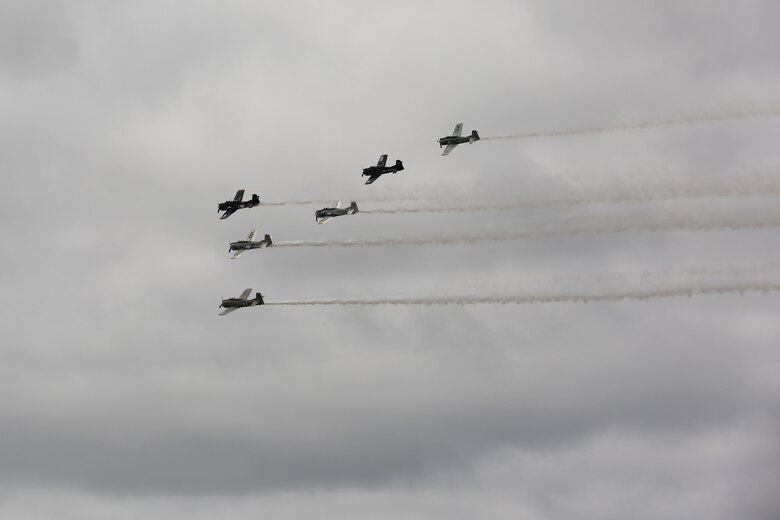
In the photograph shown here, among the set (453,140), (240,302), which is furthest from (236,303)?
(453,140)

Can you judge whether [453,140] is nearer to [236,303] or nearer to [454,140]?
[454,140]

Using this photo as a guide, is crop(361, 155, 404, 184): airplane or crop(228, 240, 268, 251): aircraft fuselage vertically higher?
crop(361, 155, 404, 184): airplane

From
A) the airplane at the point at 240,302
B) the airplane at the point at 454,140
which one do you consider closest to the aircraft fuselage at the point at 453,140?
the airplane at the point at 454,140

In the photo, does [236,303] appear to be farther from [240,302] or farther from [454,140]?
[454,140]

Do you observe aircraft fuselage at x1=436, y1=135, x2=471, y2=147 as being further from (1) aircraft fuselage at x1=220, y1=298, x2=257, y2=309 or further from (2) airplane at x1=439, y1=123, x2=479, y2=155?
(1) aircraft fuselage at x1=220, y1=298, x2=257, y2=309

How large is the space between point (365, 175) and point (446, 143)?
8.14 metres

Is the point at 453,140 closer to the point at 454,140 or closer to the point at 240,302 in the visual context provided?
the point at 454,140

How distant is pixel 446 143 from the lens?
142 meters

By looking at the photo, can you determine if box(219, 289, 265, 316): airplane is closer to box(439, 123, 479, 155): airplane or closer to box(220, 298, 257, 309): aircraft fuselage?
box(220, 298, 257, 309): aircraft fuselage

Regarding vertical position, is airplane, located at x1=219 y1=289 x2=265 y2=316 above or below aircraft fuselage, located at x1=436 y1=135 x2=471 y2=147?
below

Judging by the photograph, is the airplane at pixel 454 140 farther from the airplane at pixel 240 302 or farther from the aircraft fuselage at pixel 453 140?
the airplane at pixel 240 302

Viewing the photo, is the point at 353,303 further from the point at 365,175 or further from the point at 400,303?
the point at 365,175

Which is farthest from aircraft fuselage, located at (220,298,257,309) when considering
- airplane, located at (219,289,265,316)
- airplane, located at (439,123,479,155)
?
airplane, located at (439,123,479,155)

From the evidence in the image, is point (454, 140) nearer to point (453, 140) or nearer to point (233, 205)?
point (453, 140)
